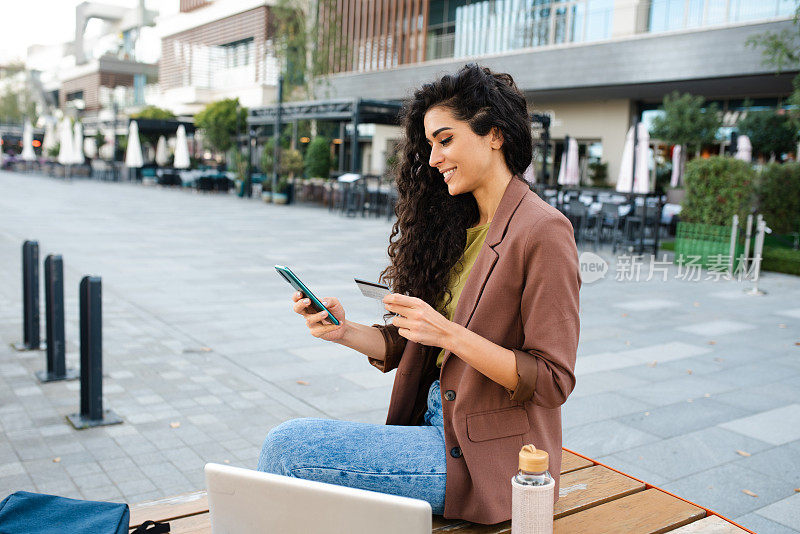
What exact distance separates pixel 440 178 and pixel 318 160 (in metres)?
26.4

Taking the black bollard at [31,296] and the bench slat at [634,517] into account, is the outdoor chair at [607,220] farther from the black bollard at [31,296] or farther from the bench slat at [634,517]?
the bench slat at [634,517]

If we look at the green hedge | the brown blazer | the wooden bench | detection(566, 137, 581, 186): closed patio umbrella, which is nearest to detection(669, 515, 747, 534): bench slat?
the wooden bench

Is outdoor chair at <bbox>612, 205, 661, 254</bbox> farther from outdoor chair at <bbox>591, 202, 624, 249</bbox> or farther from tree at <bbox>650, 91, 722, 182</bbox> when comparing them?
tree at <bbox>650, 91, 722, 182</bbox>

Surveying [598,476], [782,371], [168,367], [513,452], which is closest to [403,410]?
[513,452]

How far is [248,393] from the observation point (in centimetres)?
483

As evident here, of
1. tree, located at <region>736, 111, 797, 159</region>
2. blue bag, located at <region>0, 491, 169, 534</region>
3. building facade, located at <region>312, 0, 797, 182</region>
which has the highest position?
building facade, located at <region>312, 0, 797, 182</region>

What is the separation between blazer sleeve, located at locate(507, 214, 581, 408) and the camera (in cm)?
169

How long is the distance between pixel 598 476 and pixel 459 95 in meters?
1.20

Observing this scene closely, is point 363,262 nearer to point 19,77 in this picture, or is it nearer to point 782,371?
point 782,371

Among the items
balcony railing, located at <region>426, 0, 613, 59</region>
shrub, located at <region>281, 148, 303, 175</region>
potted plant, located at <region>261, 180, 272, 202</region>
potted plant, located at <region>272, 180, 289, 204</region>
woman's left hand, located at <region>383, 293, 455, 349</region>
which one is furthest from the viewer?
potted plant, located at <region>261, 180, 272, 202</region>

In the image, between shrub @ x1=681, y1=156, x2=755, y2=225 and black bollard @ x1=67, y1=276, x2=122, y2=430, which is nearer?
black bollard @ x1=67, y1=276, x2=122, y2=430

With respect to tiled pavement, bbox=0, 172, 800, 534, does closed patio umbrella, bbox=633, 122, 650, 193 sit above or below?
above

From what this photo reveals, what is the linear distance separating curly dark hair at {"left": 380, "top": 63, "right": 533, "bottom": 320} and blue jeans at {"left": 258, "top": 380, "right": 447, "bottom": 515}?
0.49 meters

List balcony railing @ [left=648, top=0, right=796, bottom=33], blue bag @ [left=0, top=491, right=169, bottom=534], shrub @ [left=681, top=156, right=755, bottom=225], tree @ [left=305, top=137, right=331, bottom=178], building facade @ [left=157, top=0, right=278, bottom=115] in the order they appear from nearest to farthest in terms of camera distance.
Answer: blue bag @ [left=0, top=491, right=169, bottom=534], shrub @ [left=681, top=156, right=755, bottom=225], balcony railing @ [left=648, top=0, right=796, bottom=33], tree @ [left=305, top=137, right=331, bottom=178], building facade @ [left=157, top=0, right=278, bottom=115]
